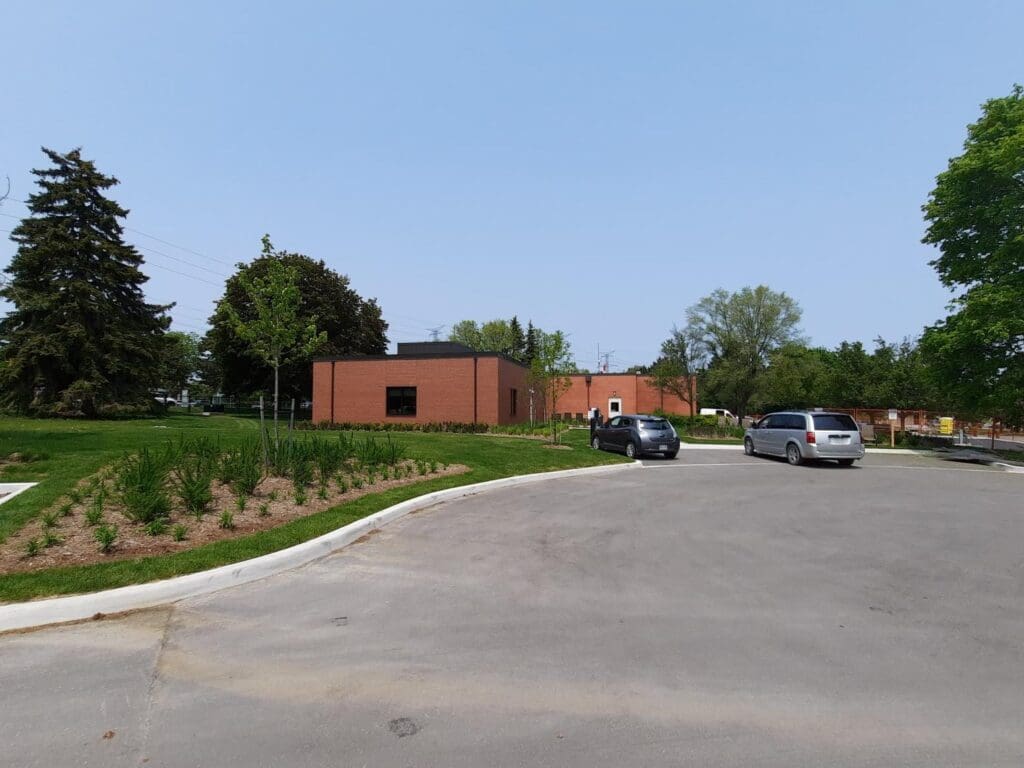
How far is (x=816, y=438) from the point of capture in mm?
18906

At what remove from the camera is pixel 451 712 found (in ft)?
11.2

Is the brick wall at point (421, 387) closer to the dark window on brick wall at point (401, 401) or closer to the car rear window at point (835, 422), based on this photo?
the dark window on brick wall at point (401, 401)

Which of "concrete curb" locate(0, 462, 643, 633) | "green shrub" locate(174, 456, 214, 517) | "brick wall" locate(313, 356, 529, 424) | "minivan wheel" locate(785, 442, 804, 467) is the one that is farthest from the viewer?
"brick wall" locate(313, 356, 529, 424)

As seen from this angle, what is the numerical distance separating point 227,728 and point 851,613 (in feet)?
16.1

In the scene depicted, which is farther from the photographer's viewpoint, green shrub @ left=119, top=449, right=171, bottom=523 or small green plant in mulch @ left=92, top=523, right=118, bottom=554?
green shrub @ left=119, top=449, right=171, bottom=523

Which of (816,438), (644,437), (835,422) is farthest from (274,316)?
(835,422)

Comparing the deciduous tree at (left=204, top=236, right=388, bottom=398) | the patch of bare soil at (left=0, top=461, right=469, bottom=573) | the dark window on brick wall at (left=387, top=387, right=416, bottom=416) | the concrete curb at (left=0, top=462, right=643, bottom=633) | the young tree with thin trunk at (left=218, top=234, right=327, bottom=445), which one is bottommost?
the concrete curb at (left=0, top=462, right=643, bottom=633)

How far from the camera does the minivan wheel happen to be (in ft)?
64.1

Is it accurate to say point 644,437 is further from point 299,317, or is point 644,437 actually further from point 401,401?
point 299,317

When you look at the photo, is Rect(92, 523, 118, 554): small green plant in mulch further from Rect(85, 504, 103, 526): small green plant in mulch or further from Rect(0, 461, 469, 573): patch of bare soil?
Rect(85, 504, 103, 526): small green plant in mulch

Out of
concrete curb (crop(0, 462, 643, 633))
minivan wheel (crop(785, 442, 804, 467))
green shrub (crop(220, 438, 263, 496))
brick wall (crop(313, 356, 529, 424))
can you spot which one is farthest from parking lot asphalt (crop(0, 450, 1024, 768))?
brick wall (crop(313, 356, 529, 424))

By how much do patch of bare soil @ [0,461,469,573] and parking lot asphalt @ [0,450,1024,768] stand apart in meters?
1.61

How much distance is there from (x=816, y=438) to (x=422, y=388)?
2091 centimetres

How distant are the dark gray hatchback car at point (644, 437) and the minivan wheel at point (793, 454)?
11.9 ft
